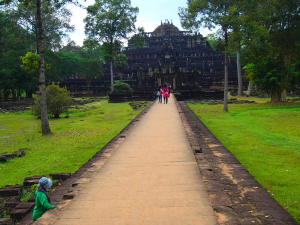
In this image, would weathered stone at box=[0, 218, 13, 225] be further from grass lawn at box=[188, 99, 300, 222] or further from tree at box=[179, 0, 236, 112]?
tree at box=[179, 0, 236, 112]

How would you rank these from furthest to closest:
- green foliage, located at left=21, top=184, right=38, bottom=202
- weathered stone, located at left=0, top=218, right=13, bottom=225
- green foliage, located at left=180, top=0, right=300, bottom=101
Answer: green foliage, located at left=180, top=0, right=300, bottom=101, green foliage, located at left=21, top=184, right=38, bottom=202, weathered stone, located at left=0, top=218, right=13, bottom=225

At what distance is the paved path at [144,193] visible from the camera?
418cm

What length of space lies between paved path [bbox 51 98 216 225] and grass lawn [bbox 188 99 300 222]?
154cm

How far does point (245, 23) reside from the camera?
68.5ft

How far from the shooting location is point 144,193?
5168mm

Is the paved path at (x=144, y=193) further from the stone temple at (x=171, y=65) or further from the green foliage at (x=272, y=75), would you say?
the stone temple at (x=171, y=65)

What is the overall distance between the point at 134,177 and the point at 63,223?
218 cm

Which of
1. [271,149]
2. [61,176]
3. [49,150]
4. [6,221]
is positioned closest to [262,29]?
[271,149]

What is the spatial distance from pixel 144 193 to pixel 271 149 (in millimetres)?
6345

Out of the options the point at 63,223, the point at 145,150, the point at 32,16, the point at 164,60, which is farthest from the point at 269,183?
the point at 164,60

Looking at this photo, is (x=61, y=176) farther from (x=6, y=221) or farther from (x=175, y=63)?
(x=175, y=63)

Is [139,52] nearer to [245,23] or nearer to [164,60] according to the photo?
[164,60]

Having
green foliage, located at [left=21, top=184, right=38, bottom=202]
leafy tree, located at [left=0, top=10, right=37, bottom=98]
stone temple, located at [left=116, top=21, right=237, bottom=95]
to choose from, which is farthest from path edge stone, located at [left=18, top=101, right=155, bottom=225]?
leafy tree, located at [left=0, top=10, right=37, bottom=98]

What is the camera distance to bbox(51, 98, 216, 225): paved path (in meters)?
4.18
